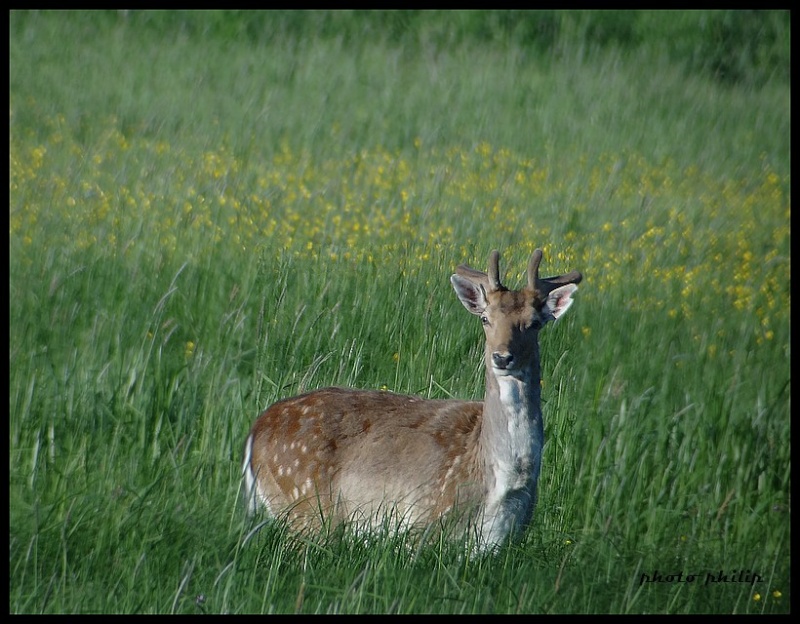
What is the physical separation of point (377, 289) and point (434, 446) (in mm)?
1397

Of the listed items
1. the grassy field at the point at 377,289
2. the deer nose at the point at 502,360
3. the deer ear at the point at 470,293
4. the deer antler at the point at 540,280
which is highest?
the deer antler at the point at 540,280

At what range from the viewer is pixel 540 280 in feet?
16.8

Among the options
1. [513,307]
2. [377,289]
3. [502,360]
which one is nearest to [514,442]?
[502,360]

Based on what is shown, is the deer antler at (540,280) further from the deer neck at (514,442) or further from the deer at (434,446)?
the deer neck at (514,442)

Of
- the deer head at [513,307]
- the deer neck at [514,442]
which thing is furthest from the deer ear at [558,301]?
the deer neck at [514,442]

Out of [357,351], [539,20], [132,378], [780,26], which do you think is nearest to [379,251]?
[357,351]

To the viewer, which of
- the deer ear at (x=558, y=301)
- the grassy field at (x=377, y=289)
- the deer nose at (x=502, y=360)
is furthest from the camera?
the deer ear at (x=558, y=301)

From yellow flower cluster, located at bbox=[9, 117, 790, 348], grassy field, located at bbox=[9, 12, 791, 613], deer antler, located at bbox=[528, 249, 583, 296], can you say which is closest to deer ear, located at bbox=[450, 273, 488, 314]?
deer antler, located at bbox=[528, 249, 583, 296]

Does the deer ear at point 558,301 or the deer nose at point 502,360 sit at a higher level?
the deer ear at point 558,301

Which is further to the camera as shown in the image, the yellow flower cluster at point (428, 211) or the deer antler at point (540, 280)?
the yellow flower cluster at point (428, 211)

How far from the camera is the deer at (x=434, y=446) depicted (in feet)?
16.4

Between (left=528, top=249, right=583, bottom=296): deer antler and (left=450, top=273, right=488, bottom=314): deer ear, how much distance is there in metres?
0.23

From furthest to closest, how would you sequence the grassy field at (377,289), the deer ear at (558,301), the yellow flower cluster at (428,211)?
the yellow flower cluster at (428,211), the deer ear at (558,301), the grassy field at (377,289)

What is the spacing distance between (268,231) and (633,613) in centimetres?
403
